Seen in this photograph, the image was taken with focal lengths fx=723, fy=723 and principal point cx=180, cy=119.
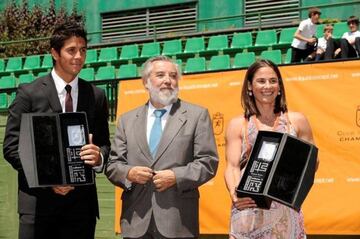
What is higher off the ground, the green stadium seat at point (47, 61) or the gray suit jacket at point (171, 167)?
the green stadium seat at point (47, 61)

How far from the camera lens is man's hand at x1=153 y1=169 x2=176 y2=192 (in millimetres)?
3537

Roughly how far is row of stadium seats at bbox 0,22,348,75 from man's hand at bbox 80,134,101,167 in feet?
28.2

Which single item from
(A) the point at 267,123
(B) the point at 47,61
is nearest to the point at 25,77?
(B) the point at 47,61

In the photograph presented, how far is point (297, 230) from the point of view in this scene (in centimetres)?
347

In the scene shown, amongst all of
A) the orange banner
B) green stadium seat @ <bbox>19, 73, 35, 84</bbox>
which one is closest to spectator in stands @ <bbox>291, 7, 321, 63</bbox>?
the orange banner

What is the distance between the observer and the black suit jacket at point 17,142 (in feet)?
11.5

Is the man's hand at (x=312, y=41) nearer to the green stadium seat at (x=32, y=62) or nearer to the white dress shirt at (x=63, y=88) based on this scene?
the green stadium seat at (x=32, y=62)

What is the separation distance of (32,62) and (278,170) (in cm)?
1270

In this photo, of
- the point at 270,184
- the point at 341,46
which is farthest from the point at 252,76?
the point at 341,46

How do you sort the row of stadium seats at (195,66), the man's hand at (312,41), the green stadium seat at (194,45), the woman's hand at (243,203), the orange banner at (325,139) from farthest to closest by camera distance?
the green stadium seat at (194,45)
the row of stadium seats at (195,66)
the man's hand at (312,41)
the orange banner at (325,139)
the woman's hand at (243,203)

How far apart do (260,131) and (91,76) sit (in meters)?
10.1

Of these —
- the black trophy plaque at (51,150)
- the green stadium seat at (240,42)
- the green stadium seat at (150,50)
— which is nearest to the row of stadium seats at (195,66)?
the green stadium seat at (240,42)

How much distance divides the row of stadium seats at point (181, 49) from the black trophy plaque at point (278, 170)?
8465 millimetres

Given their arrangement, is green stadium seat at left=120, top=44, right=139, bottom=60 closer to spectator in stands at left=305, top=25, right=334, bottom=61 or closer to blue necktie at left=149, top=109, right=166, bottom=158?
spectator in stands at left=305, top=25, right=334, bottom=61
